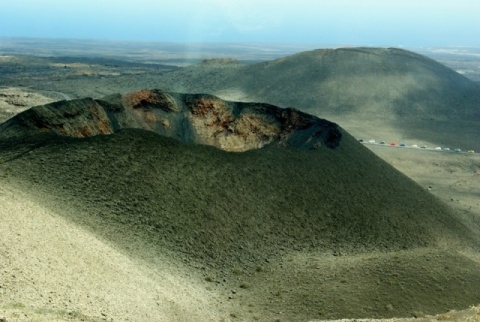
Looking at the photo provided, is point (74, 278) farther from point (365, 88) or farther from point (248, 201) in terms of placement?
point (365, 88)

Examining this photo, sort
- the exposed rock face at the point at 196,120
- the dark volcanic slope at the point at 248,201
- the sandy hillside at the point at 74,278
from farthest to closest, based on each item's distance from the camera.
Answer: the exposed rock face at the point at 196,120 → the dark volcanic slope at the point at 248,201 → the sandy hillside at the point at 74,278

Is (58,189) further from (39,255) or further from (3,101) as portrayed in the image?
(3,101)

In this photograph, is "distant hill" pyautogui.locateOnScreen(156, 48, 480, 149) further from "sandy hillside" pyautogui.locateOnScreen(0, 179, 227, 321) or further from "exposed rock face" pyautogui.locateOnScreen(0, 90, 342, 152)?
"sandy hillside" pyautogui.locateOnScreen(0, 179, 227, 321)

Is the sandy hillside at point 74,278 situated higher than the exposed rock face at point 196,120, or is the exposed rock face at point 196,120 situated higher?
the exposed rock face at point 196,120

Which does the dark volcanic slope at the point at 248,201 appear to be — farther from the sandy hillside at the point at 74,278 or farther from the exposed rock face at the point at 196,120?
the sandy hillside at the point at 74,278

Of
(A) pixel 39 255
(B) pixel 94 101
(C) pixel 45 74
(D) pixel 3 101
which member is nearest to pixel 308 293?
(A) pixel 39 255

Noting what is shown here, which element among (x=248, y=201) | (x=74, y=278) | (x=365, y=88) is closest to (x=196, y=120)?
(x=248, y=201)

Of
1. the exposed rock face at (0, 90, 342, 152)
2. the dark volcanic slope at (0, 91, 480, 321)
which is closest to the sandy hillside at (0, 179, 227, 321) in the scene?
the dark volcanic slope at (0, 91, 480, 321)

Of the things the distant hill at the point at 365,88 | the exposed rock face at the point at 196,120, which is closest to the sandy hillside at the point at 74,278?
the exposed rock face at the point at 196,120
